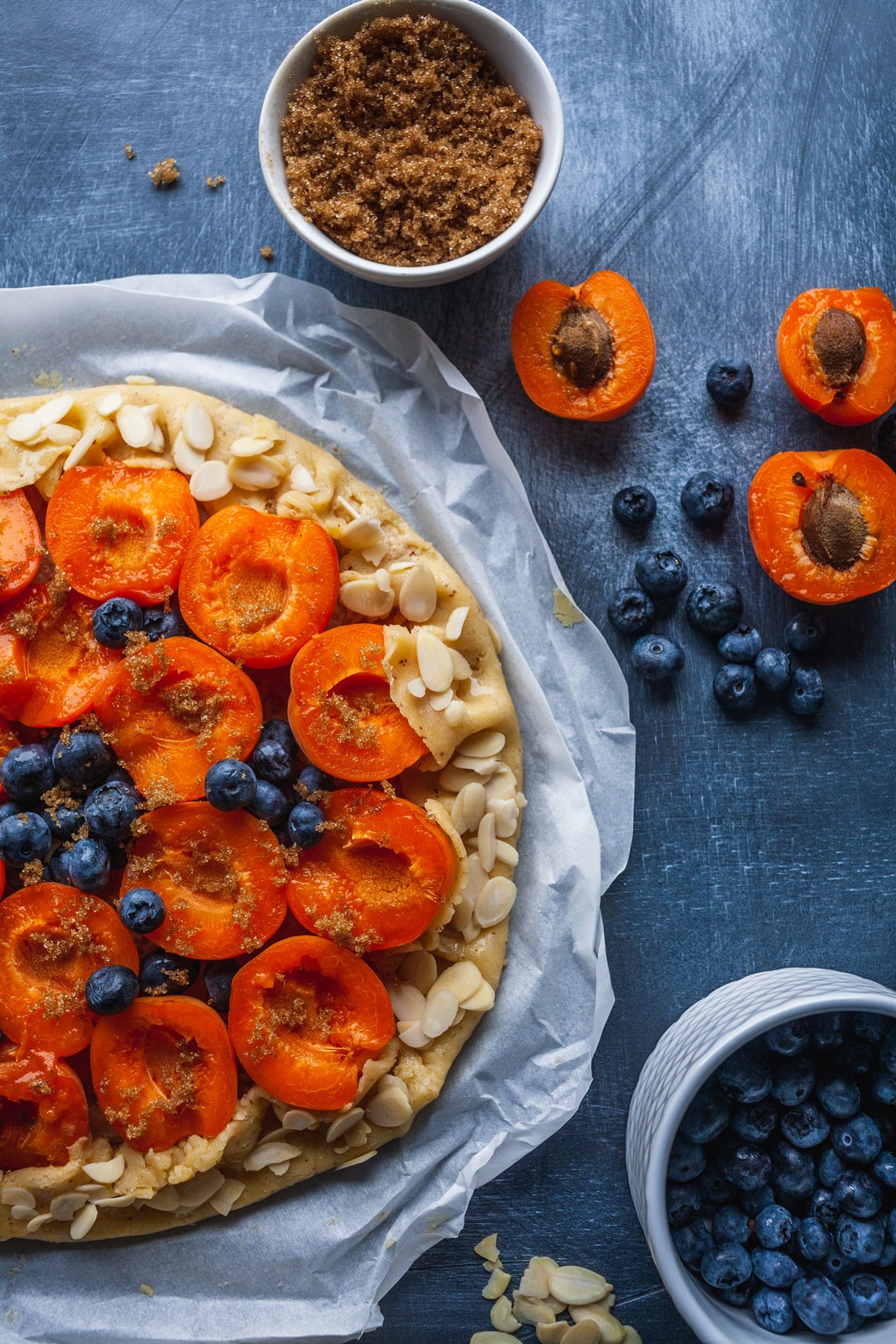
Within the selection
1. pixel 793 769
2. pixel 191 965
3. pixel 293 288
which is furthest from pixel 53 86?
pixel 793 769

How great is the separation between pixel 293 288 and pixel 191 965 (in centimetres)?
183

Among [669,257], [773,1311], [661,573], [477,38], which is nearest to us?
[773,1311]

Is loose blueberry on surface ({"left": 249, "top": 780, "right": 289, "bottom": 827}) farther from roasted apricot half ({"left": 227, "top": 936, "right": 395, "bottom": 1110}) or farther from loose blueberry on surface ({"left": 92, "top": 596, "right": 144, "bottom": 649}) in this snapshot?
loose blueberry on surface ({"left": 92, "top": 596, "right": 144, "bottom": 649})

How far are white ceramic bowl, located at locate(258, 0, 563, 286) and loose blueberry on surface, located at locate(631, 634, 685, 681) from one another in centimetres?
109

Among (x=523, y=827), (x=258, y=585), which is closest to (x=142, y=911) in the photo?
(x=258, y=585)

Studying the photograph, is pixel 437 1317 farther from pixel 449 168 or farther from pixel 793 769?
pixel 449 168

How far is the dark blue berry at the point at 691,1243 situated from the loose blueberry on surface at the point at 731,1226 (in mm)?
32

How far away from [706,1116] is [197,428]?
6.92ft

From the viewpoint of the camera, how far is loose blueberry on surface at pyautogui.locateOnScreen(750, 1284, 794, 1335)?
2316 mm

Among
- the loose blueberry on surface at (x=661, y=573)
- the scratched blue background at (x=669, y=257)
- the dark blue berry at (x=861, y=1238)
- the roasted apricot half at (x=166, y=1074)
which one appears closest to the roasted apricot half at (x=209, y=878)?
the roasted apricot half at (x=166, y=1074)

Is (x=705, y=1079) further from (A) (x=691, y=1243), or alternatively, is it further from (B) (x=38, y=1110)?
(B) (x=38, y=1110)

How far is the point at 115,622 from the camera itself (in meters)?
2.22

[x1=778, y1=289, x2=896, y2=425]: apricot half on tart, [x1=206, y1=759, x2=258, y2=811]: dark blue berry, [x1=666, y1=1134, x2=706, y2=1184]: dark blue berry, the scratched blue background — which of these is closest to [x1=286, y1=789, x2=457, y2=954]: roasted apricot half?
[x1=206, y1=759, x2=258, y2=811]: dark blue berry

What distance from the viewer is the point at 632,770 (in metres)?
2.72
